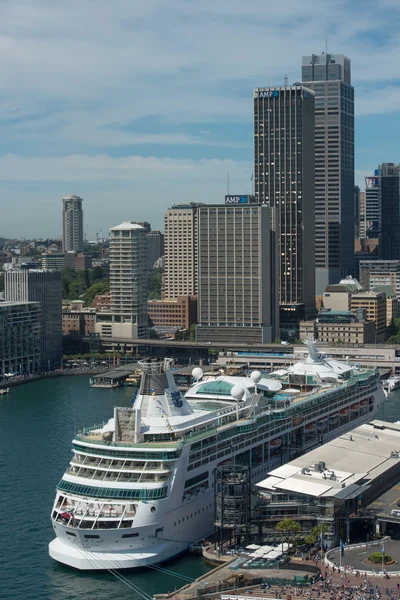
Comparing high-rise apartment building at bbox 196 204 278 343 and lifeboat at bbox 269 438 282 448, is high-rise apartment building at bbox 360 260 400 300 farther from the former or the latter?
lifeboat at bbox 269 438 282 448

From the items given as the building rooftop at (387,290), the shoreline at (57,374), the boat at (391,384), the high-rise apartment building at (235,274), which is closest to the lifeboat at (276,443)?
the boat at (391,384)

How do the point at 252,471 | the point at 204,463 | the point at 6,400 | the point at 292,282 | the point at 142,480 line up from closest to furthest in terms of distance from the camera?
the point at 142,480 < the point at 204,463 < the point at 252,471 < the point at 6,400 < the point at 292,282

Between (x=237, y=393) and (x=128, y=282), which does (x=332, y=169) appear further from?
(x=237, y=393)

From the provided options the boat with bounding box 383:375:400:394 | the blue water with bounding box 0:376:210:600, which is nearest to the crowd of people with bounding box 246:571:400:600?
the blue water with bounding box 0:376:210:600

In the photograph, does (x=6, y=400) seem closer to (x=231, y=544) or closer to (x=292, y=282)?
(x=231, y=544)

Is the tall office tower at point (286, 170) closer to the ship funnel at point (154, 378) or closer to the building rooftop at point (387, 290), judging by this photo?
the building rooftop at point (387, 290)

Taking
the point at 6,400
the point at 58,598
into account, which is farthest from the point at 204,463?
the point at 6,400

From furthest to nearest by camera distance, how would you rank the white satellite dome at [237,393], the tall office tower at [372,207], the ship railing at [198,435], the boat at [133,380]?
the tall office tower at [372,207] < the boat at [133,380] < the white satellite dome at [237,393] < the ship railing at [198,435]
